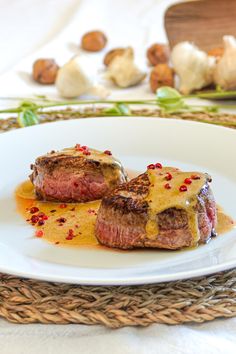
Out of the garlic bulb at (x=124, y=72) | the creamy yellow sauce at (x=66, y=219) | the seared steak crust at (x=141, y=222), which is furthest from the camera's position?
the garlic bulb at (x=124, y=72)

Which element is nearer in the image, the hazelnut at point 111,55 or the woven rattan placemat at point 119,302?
the woven rattan placemat at point 119,302

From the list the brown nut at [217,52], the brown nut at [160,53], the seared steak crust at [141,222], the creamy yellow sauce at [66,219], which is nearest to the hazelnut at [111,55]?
the brown nut at [160,53]

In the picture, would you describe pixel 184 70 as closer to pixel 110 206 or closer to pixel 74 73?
pixel 74 73

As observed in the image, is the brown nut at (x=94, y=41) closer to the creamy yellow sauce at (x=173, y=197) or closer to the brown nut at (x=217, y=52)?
the brown nut at (x=217, y=52)

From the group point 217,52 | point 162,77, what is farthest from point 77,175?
point 217,52

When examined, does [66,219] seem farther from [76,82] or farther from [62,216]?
[76,82]

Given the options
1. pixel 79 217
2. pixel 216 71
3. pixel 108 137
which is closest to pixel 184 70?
pixel 216 71

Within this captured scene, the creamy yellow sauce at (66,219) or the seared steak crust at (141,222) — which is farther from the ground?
the seared steak crust at (141,222)

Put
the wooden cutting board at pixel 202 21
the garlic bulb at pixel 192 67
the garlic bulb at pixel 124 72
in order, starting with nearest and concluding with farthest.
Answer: the garlic bulb at pixel 192 67, the garlic bulb at pixel 124 72, the wooden cutting board at pixel 202 21
